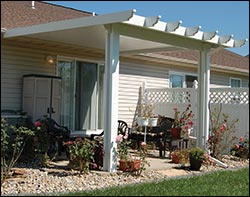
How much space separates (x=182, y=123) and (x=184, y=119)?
0.27 metres

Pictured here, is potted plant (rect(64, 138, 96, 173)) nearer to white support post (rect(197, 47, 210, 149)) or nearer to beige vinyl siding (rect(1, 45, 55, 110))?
beige vinyl siding (rect(1, 45, 55, 110))

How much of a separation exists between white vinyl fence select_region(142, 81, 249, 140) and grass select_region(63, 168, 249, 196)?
3517 millimetres

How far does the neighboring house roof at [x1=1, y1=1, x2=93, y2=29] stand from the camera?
10.8 metres

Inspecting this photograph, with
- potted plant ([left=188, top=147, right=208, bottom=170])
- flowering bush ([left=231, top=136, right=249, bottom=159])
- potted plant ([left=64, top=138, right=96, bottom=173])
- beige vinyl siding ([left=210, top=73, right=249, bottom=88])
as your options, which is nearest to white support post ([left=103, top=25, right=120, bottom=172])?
potted plant ([left=64, top=138, right=96, bottom=173])

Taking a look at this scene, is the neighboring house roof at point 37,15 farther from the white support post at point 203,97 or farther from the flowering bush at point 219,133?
the flowering bush at point 219,133

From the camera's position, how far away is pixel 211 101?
12320 millimetres

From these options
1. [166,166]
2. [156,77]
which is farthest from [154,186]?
[156,77]

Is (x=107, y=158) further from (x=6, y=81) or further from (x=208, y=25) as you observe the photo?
(x=208, y=25)

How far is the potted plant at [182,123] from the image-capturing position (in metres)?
11.0

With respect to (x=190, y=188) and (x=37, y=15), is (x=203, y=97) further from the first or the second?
(x=37, y=15)

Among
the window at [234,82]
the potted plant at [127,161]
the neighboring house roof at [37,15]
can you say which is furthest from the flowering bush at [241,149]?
the window at [234,82]

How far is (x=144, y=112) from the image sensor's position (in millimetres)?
13414

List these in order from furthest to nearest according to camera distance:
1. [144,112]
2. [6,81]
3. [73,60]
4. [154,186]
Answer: [144,112]
[73,60]
[6,81]
[154,186]

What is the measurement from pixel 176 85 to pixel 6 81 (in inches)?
276
